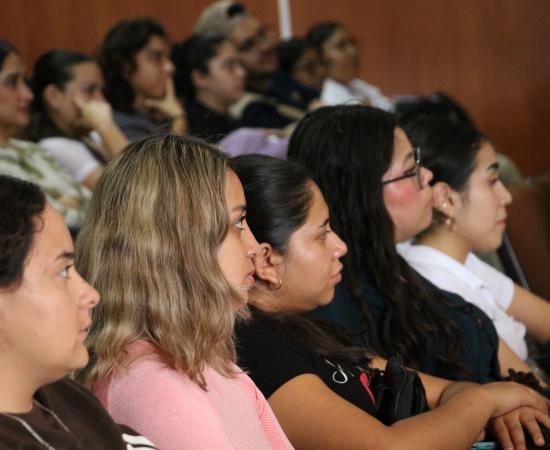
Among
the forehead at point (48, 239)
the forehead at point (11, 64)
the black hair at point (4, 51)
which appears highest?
the forehead at point (48, 239)

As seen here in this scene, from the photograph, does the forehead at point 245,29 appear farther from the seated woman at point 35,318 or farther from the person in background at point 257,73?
the seated woman at point 35,318

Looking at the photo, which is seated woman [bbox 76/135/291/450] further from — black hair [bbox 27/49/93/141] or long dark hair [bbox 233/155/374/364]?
black hair [bbox 27/49/93/141]

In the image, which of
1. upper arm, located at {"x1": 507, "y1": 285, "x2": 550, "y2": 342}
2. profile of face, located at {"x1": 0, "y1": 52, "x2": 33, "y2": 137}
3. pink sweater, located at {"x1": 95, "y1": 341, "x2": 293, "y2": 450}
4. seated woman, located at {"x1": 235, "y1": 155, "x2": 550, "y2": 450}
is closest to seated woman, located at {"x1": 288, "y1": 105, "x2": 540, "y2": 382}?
seated woman, located at {"x1": 235, "y1": 155, "x2": 550, "y2": 450}

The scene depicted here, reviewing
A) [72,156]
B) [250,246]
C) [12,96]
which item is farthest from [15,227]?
[72,156]

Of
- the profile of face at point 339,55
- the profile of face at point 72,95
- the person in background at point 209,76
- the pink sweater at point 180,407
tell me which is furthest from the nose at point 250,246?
the profile of face at point 339,55

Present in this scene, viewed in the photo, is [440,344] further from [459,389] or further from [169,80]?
[169,80]

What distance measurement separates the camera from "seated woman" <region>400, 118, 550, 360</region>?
8.85ft

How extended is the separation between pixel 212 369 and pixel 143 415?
0.58ft

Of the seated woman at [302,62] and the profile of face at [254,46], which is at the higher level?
the profile of face at [254,46]

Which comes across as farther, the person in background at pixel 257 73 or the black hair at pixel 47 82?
the person in background at pixel 257 73

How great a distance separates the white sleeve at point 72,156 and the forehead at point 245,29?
153cm

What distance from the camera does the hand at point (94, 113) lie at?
3.65 m

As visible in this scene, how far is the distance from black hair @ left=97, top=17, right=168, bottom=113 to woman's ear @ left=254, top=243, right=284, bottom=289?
2305 millimetres

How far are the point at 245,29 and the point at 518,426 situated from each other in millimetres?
3398
